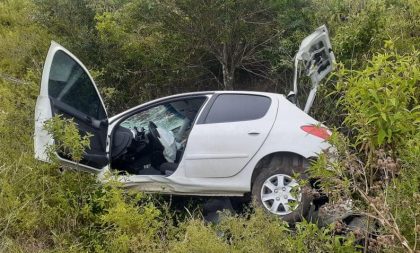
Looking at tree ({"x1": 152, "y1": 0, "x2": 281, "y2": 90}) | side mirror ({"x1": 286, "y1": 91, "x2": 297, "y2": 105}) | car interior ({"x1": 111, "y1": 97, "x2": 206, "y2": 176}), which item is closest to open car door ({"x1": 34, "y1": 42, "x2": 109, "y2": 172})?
car interior ({"x1": 111, "y1": 97, "x2": 206, "y2": 176})

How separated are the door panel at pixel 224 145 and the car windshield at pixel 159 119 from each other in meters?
0.55

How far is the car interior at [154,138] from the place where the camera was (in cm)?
590

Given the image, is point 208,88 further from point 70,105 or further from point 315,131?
point 70,105

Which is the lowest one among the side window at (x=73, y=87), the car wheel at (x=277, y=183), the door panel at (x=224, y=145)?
the car wheel at (x=277, y=183)

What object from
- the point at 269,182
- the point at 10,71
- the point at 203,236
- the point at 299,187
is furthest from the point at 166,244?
the point at 10,71

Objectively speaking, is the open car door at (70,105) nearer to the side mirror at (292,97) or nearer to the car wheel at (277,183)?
the car wheel at (277,183)

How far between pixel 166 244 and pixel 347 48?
4817 millimetres

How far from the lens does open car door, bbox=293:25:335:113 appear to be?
571 centimetres

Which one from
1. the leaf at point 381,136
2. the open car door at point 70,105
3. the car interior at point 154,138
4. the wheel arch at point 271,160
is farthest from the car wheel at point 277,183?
the leaf at point 381,136

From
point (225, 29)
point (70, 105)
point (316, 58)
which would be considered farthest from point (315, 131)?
point (225, 29)

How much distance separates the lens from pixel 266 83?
9586mm

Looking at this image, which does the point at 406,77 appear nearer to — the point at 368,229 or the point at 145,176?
the point at 368,229

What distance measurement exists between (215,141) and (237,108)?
0.47m

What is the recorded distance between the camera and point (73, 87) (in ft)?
17.6
